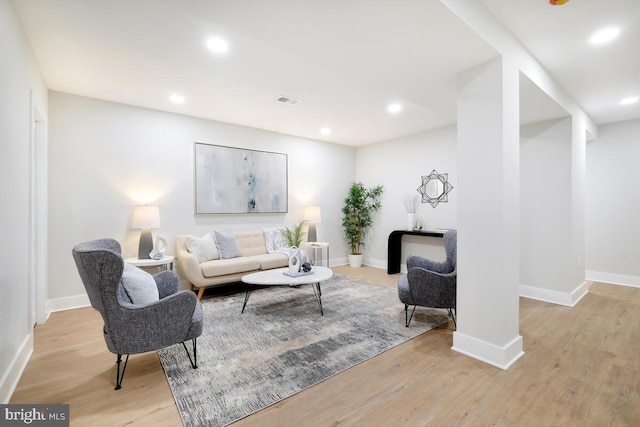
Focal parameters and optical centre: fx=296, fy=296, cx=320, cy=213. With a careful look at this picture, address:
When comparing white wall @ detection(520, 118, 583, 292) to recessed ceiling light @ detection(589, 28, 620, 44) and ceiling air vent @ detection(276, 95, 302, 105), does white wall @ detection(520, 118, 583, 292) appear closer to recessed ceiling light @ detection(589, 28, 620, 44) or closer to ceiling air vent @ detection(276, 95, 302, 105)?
recessed ceiling light @ detection(589, 28, 620, 44)

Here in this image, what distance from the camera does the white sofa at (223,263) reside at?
3.96m

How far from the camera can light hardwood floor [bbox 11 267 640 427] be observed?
1.73 m

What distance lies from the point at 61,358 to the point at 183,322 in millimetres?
1274

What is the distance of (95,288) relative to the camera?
1871mm

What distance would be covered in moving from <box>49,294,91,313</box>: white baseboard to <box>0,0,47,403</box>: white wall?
4.32 feet

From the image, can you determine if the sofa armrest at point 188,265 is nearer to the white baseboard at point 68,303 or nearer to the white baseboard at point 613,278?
the white baseboard at point 68,303

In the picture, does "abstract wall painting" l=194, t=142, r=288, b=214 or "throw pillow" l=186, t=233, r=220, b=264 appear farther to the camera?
"abstract wall painting" l=194, t=142, r=288, b=214

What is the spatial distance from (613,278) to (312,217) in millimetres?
A: 5087

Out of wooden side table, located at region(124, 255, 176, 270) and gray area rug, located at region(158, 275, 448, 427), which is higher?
wooden side table, located at region(124, 255, 176, 270)

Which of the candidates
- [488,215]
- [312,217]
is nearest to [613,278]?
[488,215]

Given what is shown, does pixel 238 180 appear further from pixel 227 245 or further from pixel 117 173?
pixel 117 173

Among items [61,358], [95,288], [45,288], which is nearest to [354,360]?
[95,288]

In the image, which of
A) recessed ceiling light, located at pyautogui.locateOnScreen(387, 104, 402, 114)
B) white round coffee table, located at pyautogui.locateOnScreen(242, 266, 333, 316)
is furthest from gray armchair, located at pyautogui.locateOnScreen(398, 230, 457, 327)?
recessed ceiling light, located at pyautogui.locateOnScreen(387, 104, 402, 114)

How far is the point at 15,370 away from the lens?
2.06m
